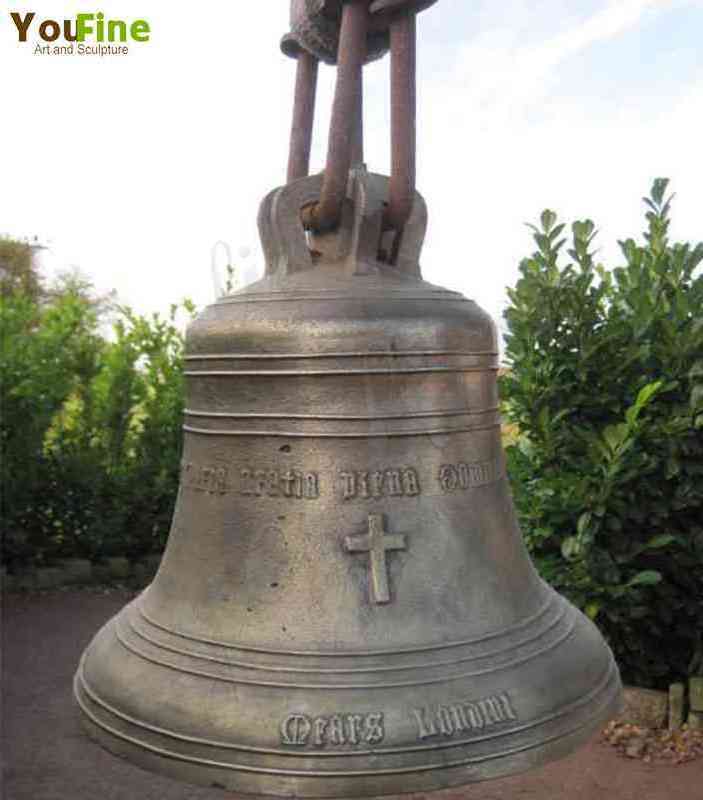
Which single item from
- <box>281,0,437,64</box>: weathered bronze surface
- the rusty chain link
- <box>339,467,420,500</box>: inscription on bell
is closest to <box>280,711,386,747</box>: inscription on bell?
<box>339,467,420,500</box>: inscription on bell

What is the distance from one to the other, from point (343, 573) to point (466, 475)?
0.31 m

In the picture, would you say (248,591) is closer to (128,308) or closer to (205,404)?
(205,404)

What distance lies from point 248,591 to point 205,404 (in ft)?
1.22

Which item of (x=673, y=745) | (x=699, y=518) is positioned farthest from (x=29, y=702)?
(x=699, y=518)

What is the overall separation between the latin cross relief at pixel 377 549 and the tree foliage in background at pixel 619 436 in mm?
2411

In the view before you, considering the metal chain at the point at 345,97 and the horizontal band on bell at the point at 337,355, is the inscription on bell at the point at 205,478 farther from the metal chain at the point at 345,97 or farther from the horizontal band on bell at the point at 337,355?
the metal chain at the point at 345,97

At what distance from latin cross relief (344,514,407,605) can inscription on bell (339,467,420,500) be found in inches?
2.3

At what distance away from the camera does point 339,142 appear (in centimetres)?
155

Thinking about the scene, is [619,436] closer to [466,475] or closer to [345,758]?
[466,475]

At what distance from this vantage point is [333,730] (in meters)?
1.34

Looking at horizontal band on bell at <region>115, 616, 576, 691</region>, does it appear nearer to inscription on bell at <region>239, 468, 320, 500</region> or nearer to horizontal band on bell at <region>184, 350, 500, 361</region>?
inscription on bell at <region>239, 468, 320, 500</region>

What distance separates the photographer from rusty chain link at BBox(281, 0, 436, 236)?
153 centimetres

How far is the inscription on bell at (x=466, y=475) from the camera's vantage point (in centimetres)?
161

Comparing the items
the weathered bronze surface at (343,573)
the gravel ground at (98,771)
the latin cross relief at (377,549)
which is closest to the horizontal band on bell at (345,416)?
the weathered bronze surface at (343,573)
